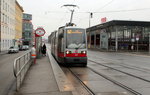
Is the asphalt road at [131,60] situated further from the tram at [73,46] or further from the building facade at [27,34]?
the building facade at [27,34]

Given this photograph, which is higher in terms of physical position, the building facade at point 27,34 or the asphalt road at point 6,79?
the building facade at point 27,34

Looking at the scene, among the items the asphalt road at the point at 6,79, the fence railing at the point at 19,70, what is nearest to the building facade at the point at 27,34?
the asphalt road at the point at 6,79

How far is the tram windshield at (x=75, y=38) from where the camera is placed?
15.7 m

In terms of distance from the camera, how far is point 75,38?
15914 millimetres

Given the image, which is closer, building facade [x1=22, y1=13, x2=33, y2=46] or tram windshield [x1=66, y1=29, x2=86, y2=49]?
tram windshield [x1=66, y1=29, x2=86, y2=49]

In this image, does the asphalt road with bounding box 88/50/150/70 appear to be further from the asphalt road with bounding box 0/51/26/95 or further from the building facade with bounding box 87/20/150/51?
the building facade with bounding box 87/20/150/51

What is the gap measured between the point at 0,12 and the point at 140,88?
45970 mm

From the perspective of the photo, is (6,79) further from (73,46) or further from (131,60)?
(131,60)

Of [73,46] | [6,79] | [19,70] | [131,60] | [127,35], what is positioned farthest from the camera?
[127,35]

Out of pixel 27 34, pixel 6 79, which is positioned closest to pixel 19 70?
pixel 6 79

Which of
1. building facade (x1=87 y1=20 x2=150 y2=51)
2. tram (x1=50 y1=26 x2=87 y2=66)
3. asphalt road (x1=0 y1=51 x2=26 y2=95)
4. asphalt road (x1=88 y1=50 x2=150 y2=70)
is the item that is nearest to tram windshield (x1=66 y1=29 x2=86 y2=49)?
tram (x1=50 y1=26 x2=87 y2=66)

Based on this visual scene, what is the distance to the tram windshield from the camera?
51.6 feet

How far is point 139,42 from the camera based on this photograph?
189 feet

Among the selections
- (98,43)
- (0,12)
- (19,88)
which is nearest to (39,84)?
(19,88)
